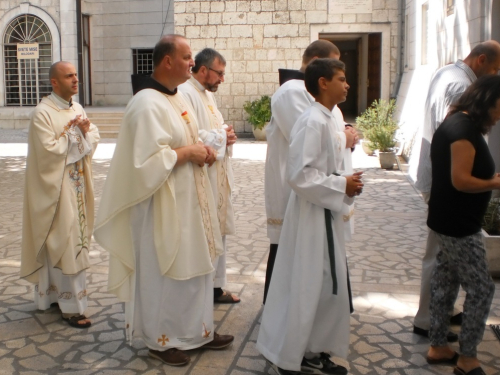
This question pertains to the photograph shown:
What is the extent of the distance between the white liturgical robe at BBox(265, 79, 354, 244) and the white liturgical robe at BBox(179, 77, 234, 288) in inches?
16.0

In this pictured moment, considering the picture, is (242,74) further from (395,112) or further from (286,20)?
(395,112)

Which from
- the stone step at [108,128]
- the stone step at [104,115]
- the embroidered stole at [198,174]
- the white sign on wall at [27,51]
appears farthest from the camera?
the white sign on wall at [27,51]

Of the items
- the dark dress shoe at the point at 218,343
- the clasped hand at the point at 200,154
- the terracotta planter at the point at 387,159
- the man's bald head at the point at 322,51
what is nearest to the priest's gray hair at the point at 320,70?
the man's bald head at the point at 322,51

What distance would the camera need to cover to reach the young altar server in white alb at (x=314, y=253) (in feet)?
11.1

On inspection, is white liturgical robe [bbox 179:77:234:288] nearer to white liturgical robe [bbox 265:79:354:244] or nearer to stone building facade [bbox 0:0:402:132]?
white liturgical robe [bbox 265:79:354:244]

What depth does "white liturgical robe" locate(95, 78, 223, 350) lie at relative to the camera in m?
3.69

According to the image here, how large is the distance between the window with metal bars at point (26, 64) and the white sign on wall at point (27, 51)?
0.27m

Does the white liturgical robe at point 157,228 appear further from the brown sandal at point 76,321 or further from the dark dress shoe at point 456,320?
the dark dress shoe at point 456,320

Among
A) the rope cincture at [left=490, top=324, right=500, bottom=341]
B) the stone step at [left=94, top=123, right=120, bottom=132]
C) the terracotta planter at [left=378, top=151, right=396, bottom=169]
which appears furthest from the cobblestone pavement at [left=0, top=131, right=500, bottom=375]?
the stone step at [left=94, top=123, right=120, bottom=132]

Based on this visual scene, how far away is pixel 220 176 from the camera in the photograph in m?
4.74

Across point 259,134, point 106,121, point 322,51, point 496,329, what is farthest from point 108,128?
point 496,329

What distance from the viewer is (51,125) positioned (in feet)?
15.0

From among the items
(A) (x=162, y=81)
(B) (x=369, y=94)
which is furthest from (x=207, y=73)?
(B) (x=369, y=94)

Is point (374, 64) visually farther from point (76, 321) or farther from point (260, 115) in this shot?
point (76, 321)
